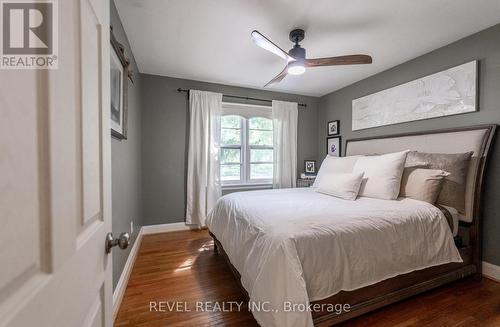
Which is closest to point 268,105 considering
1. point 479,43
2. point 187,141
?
point 187,141

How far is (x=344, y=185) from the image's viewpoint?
234 cm

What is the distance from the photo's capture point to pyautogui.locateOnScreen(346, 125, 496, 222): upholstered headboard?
200 cm

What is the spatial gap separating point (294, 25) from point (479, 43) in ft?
6.17

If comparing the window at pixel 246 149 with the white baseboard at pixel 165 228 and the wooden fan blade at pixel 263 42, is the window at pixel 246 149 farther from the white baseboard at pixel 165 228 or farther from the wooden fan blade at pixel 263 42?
the wooden fan blade at pixel 263 42

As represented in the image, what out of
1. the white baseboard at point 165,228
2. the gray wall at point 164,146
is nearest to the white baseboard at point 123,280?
the white baseboard at point 165,228

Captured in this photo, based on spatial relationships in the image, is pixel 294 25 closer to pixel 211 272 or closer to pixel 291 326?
pixel 291 326

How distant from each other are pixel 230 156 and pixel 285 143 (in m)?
1.06

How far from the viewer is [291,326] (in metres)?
1.15

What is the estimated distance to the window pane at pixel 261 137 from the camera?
13.1ft

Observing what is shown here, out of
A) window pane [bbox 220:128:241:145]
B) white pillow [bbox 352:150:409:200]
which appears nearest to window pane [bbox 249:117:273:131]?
window pane [bbox 220:128:241:145]

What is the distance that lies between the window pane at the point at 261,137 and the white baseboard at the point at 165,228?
1.84 meters

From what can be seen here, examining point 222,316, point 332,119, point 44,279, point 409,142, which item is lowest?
point 222,316

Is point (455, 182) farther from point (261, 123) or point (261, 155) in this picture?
point (261, 123)

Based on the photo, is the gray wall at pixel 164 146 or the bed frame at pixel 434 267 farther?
the gray wall at pixel 164 146
